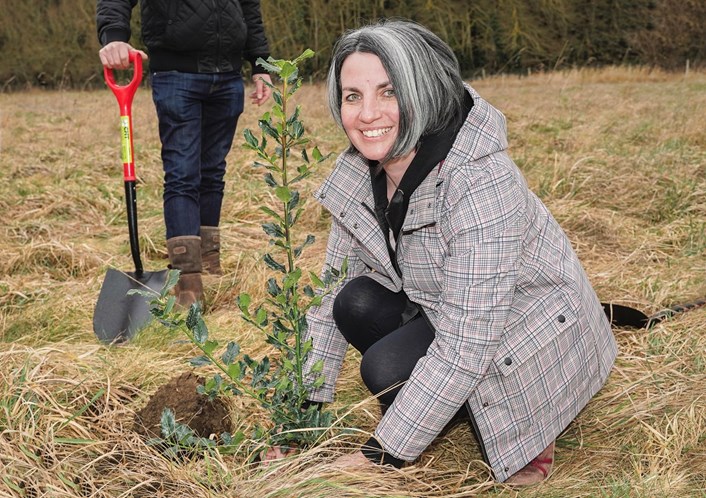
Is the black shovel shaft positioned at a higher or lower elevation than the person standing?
lower

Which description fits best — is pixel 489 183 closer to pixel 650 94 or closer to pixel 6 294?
pixel 6 294

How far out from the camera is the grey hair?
176 centimetres

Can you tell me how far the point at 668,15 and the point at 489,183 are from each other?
615 inches

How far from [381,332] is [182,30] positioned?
173cm

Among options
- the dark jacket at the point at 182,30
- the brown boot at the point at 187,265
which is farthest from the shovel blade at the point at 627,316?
the dark jacket at the point at 182,30

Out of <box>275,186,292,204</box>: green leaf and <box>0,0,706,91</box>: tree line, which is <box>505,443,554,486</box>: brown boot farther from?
<box>0,0,706,91</box>: tree line

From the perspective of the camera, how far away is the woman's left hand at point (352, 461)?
5.79 ft

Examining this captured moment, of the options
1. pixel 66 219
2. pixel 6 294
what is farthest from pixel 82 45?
pixel 6 294

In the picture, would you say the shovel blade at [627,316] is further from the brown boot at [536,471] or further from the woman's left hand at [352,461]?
the woman's left hand at [352,461]

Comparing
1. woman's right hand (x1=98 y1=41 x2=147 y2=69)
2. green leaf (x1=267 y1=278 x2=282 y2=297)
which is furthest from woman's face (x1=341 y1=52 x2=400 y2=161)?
woman's right hand (x1=98 y1=41 x2=147 y2=69)

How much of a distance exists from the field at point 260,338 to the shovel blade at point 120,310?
0.08 meters

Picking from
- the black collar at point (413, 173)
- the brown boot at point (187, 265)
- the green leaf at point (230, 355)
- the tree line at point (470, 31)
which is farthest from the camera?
the tree line at point (470, 31)

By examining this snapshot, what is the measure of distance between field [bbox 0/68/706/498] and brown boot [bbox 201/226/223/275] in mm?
124

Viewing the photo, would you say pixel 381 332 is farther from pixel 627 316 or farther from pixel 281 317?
pixel 627 316
